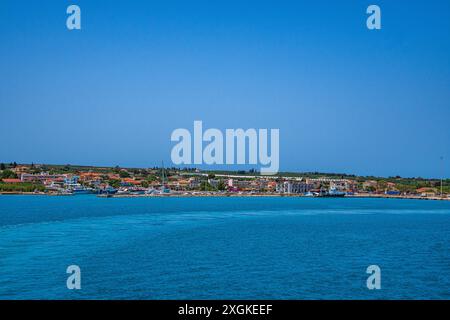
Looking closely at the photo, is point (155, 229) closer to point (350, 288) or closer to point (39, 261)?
point (39, 261)

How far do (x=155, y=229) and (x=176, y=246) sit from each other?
4.50 m

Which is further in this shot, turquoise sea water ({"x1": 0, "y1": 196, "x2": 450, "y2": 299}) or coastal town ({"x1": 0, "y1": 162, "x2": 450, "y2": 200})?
coastal town ({"x1": 0, "y1": 162, "x2": 450, "y2": 200})

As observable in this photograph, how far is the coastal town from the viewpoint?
56309mm

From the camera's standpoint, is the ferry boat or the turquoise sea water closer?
the turquoise sea water

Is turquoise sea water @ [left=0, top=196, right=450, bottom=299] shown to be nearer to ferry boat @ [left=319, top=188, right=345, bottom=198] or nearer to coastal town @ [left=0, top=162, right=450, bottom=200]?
coastal town @ [left=0, top=162, right=450, bottom=200]

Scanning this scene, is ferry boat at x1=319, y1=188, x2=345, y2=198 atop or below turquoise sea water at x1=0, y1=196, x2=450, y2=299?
below

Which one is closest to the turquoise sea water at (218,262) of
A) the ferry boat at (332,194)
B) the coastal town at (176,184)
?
the coastal town at (176,184)

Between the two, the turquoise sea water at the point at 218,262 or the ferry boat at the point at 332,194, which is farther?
the ferry boat at the point at 332,194

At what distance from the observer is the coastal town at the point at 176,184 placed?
2217 inches

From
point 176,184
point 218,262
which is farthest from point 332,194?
point 218,262

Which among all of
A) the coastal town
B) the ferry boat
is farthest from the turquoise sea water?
the ferry boat

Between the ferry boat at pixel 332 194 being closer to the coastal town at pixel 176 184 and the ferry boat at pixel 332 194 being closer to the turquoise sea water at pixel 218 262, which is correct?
the coastal town at pixel 176 184
